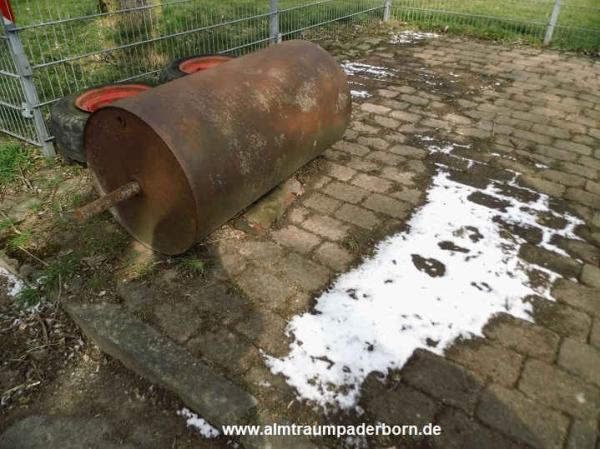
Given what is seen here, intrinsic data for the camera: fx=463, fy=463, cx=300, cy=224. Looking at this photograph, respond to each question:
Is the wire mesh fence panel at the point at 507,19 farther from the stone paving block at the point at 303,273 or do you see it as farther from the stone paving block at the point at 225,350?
the stone paving block at the point at 225,350

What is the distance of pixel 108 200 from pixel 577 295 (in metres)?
2.91

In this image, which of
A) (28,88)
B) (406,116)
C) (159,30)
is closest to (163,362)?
(28,88)

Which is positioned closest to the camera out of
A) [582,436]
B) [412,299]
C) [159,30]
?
[582,436]

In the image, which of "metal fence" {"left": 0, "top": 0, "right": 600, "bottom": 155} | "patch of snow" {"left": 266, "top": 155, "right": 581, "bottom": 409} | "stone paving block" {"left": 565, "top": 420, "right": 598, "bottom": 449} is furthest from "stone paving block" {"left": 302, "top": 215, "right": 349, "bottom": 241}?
"metal fence" {"left": 0, "top": 0, "right": 600, "bottom": 155}

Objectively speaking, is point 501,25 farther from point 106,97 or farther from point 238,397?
point 238,397

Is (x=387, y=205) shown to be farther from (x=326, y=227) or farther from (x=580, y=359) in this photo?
(x=580, y=359)

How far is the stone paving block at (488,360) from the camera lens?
7.90 ft

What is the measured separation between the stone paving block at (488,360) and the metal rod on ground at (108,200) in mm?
2017

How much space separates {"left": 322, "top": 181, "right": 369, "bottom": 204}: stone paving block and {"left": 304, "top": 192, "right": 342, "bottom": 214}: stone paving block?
68mm

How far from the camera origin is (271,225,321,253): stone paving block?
3.27 m

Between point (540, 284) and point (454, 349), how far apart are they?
0.89 metres

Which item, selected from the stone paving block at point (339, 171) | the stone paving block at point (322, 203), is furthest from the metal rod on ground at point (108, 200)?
the stone paving block at point (339, 171)

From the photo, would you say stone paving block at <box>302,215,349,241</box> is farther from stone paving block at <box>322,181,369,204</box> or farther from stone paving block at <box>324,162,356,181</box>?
stone paving block at <box>324,162,356,181</box>

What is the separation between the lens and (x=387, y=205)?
3750mm
